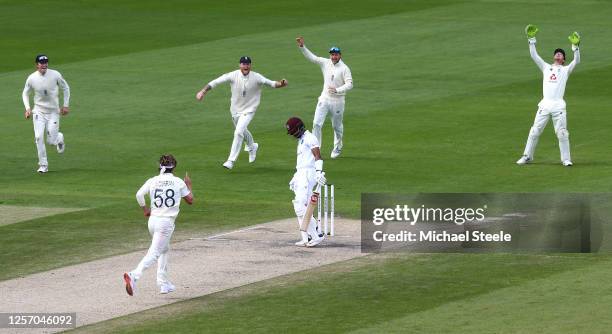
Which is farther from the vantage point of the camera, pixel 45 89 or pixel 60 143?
pixel 60 143

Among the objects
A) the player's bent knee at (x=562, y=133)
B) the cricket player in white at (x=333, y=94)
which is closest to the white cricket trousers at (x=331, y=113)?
the cricket player in white at (x=333, y=94)

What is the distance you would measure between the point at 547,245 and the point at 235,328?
22.1ft

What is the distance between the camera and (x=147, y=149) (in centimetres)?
3331

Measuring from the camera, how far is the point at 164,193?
19.9 m

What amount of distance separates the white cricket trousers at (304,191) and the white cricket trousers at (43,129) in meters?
8.84

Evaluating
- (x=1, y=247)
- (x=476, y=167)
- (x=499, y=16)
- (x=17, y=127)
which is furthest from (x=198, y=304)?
(x=499, y=16)

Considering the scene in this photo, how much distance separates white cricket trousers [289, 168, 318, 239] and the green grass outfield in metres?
1.82

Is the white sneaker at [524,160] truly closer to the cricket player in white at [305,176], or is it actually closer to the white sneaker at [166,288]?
the cricket player in white at [305,176]

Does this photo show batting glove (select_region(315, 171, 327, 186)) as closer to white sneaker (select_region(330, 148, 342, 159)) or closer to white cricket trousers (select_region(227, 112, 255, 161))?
white cricket trousers (select_region(227, 112, 255, 161))

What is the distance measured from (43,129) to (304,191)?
9.37 meters

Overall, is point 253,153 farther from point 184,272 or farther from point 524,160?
point 184,272

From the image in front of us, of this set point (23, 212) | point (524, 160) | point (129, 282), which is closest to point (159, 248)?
point (129, 282)

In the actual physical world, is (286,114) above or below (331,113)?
above

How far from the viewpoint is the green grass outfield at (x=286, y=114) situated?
79.4 feet
